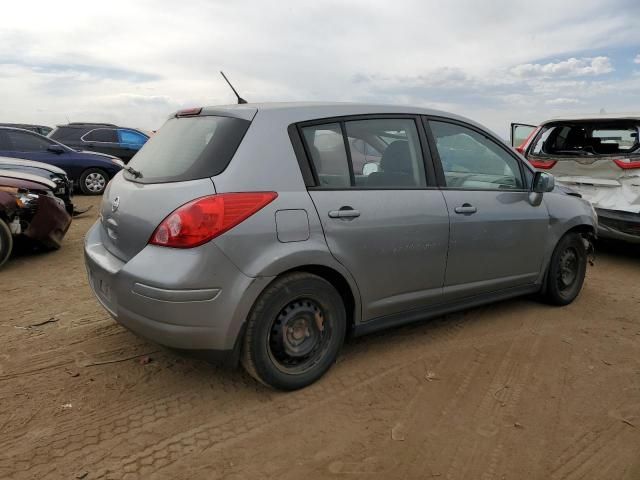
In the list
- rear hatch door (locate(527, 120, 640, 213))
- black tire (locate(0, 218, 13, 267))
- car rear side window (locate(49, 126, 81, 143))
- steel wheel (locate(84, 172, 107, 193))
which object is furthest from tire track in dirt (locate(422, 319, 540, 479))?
car rear side window (locate(49, 126, 81, 143))

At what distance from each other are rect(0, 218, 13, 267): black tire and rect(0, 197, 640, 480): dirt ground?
1.70m

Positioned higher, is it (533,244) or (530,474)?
(533,244)

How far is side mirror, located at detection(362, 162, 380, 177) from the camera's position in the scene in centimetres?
328

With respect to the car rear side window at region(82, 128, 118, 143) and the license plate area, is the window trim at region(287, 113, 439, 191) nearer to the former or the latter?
the license plate area

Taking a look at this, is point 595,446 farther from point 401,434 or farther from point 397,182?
point 397,182

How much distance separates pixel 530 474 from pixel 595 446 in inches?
18.4

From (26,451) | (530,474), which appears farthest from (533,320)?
(26,451)

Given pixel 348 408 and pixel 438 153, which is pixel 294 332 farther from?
pixel 438 153

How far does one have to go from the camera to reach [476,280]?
12.6 ft

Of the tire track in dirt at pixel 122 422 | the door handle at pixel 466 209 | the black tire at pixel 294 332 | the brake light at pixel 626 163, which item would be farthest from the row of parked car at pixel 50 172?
the brake light at pixel 626 163

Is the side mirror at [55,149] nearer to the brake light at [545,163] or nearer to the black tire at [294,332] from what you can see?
the brake light at [545,163]

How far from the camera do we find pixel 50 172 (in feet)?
27.1

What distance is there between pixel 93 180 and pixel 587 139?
32.2 ft

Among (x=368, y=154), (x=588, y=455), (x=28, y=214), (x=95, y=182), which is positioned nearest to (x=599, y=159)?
(x=368, y=154)
